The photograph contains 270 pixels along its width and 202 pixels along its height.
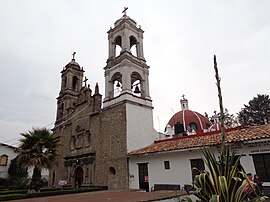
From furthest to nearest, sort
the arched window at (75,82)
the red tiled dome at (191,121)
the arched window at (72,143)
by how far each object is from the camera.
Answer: the arched window at (75,82)
the red tiled dome at (191,121)
the arched window at (72,143)

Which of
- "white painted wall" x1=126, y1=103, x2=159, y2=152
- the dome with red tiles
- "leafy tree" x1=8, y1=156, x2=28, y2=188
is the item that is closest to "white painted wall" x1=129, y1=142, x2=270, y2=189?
"white painted wall" x1=126, y1=103, x2=159, y2=152

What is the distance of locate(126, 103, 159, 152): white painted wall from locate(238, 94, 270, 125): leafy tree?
68.6ft

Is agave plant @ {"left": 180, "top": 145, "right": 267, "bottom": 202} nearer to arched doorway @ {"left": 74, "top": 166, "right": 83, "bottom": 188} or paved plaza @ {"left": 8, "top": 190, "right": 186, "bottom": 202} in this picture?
paved plaza @ {"left": 8, "top": 190, "right": 186, "bottom": 202}

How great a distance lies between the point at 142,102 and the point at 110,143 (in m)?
4.78

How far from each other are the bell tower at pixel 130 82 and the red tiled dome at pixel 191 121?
9300mm

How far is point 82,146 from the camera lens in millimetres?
21734

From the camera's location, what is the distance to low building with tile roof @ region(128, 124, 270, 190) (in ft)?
38.0

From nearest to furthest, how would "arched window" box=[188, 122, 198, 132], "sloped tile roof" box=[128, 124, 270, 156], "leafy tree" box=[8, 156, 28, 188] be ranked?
"sloped tile roof" box=[128, 124, 270, 156] → "leafy tree" box=[8, 156, 28, 188] → "arched window" box=[188, 122, 198, 132]

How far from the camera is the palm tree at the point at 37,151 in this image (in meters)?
15.1

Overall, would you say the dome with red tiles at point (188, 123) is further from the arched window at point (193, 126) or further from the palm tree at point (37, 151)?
the palm tree at point (37, 151)

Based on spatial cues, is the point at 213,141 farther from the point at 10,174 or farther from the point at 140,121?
the point at 10,174

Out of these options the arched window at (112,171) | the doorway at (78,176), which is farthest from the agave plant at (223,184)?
the doorway at (78,176)

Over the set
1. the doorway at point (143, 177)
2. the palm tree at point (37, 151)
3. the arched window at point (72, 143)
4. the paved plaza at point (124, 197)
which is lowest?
the paved plaza at point (124, 197)

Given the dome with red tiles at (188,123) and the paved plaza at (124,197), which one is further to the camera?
the dome with red tiles at (188,123)
